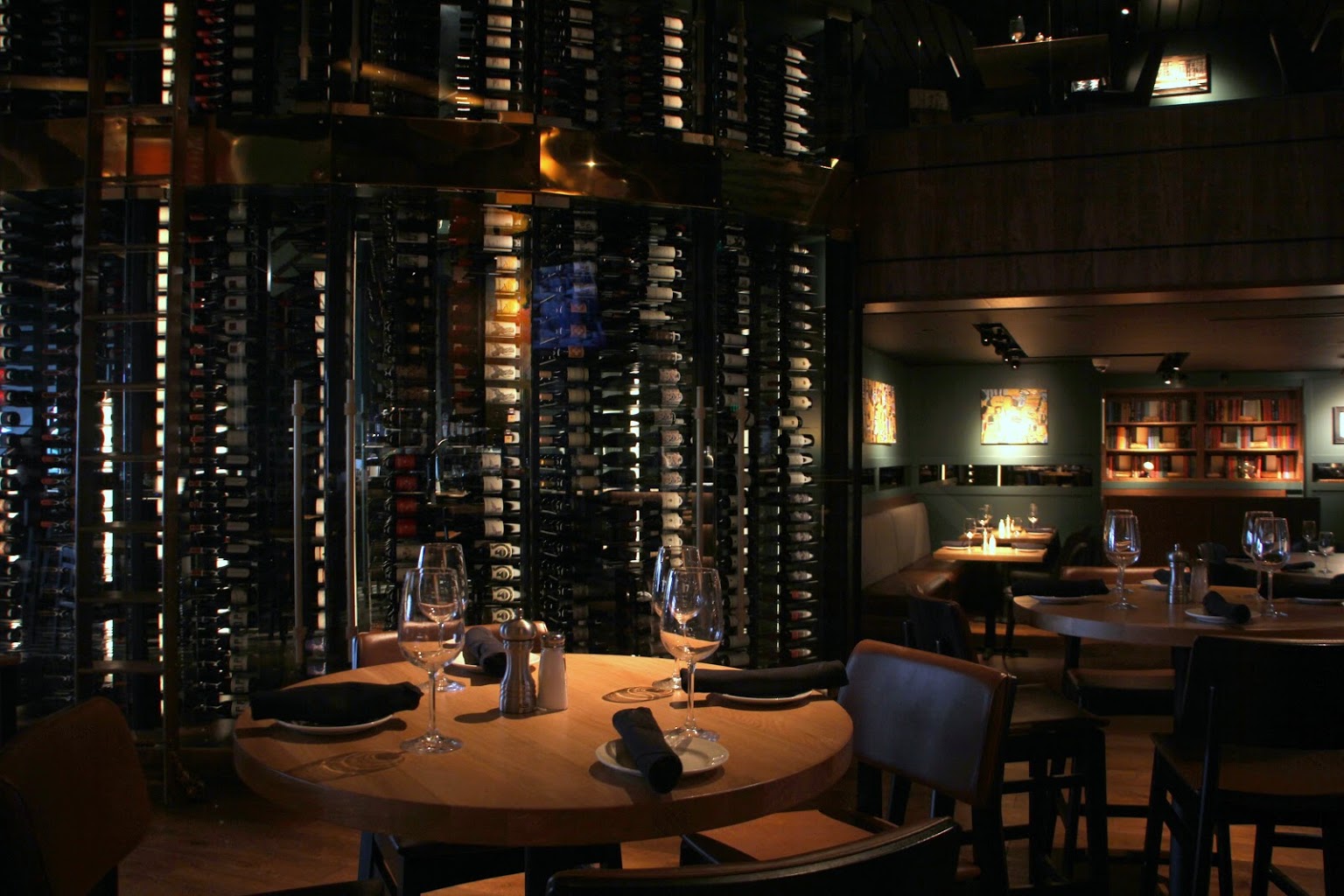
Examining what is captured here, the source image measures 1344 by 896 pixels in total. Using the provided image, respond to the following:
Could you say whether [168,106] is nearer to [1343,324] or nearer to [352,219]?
[352,219]

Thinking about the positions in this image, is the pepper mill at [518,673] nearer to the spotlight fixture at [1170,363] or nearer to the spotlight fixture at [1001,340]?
the spotlight fixture at [1001,340]

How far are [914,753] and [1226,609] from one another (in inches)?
62.6

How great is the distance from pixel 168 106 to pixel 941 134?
3.78m

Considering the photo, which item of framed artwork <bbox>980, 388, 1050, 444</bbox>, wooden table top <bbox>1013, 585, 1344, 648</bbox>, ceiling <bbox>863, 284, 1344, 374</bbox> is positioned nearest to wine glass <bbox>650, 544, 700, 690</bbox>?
wooden table top <bbox>1013, 585, 1344, 648</bbox>

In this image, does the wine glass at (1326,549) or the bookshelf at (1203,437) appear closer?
the wine glass at (1326,549)

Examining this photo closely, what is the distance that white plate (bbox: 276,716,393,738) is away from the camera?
5.34ft

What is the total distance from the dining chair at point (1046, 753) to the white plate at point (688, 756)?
1496mm

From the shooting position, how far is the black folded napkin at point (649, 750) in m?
1.32

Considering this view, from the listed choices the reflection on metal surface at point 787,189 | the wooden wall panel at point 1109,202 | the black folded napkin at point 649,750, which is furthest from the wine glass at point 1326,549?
the black folded napkin at point 649,750

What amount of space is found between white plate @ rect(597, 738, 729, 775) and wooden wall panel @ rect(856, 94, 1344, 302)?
181 inches

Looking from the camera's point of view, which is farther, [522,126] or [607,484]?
[607,484]

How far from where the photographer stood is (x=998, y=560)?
7473 mm

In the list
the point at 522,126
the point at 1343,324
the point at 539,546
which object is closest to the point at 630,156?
the point at 522,126

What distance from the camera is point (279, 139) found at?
4.47 metres
